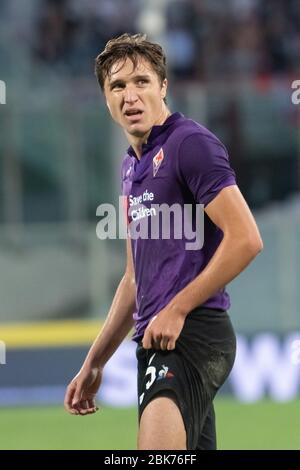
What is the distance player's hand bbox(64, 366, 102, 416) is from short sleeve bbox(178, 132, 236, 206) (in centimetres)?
102

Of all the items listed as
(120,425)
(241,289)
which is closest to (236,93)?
(241,289)

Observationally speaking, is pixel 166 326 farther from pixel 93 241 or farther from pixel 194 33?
pixel 194 33

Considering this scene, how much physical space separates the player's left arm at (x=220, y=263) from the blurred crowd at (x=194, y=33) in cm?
1035

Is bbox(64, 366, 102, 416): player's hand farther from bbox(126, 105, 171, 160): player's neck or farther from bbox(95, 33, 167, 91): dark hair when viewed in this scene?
bbox(95, 33, 167, 91): dark hair

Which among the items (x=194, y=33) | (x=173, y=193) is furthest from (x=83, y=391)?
(x=194, y=33)

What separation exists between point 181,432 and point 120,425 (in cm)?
650

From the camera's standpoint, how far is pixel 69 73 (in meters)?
15.4

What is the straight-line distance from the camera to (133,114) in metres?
5.35

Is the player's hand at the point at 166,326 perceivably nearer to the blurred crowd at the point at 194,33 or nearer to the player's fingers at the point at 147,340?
the player's fingers at the point at 147,340

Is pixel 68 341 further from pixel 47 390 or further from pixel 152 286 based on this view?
pixel 152 286

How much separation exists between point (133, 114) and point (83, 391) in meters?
1.22

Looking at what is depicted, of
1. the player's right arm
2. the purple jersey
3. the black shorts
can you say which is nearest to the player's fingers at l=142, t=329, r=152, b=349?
the black shorts

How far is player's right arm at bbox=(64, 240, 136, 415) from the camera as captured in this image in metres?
5.68

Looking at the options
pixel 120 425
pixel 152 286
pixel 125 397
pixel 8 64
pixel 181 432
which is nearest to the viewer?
Result: pixel 181 432
